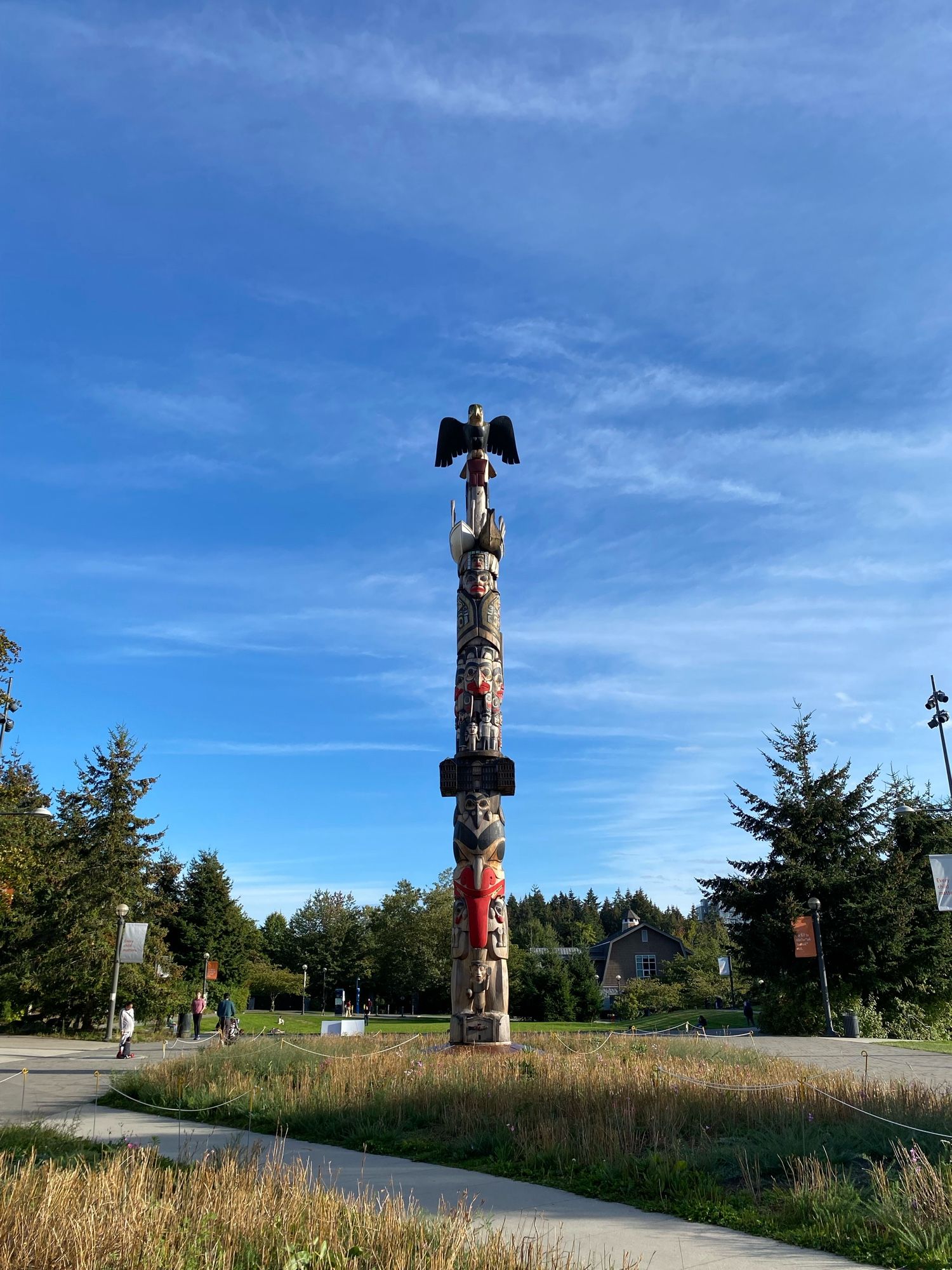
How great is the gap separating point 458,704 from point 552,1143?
11323 mm

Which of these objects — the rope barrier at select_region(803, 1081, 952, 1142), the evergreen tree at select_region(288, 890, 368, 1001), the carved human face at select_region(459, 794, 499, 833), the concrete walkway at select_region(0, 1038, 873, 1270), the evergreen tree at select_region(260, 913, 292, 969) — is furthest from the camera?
the evergreen tree at select_region(260, 913, 292, 969)

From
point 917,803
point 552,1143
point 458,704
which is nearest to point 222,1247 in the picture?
point 552,1143

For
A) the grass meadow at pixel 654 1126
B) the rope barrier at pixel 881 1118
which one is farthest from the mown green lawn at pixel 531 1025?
the rope barrier at pixel 881 1118

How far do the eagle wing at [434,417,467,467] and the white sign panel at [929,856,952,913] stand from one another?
613 inches

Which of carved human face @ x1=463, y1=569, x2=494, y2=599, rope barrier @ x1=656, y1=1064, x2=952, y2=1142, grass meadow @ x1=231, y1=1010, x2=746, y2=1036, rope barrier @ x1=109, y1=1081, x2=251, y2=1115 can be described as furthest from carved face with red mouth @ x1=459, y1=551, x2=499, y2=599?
grass meadow @ x1=231, y1=1010, x2=746, y2=1036

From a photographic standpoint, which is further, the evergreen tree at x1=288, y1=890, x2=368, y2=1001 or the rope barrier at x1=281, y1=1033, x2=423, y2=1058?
the evergreen tree at x1=288, y1=890, x2=368, y2=1001

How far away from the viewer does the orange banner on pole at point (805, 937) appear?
26609 mm

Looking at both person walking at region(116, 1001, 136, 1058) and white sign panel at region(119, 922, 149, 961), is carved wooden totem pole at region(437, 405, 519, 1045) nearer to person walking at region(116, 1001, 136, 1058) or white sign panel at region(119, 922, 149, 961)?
person walking at region(116, 1001, 136, 1058)

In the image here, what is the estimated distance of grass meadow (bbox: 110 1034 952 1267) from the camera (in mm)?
7379

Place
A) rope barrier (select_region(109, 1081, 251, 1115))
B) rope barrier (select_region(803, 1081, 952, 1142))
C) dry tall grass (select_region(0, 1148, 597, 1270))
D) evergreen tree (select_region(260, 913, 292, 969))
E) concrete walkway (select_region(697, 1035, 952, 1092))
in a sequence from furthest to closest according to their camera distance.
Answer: evergreen tree (select_region(260, 913, 292, 969)), concrete walkway (select_region(697, 1035, 952, 1092)), rope barrier (select_region(109, 1081, 251, 1115)), rope barrier (select_region(803, 1081, 952, 1142)), dry tall grass (select_region(0, 1148, 597, 1270))

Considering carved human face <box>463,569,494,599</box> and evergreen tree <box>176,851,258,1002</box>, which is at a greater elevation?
carved human face <box>463,569,494,599</box>

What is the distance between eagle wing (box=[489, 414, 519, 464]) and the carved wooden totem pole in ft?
8.28

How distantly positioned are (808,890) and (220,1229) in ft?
94.9

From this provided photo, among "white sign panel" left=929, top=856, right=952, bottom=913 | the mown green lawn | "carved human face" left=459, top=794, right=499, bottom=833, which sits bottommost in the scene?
the mown green lawn
